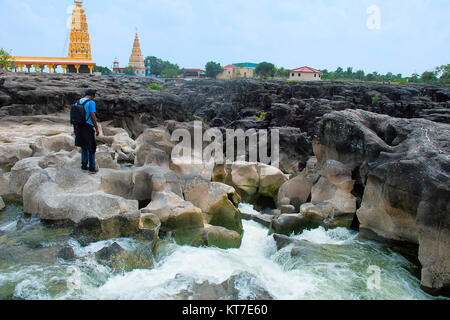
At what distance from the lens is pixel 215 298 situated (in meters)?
4.33

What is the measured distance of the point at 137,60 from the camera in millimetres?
77625

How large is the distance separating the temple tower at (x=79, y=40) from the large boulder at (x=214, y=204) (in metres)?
51.8

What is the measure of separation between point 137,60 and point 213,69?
1948 cm

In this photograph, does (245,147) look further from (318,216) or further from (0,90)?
(0,90)

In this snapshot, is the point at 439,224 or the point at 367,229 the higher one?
the point at 439,224

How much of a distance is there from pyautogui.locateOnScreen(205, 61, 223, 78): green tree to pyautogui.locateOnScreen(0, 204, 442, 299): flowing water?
6365 cm

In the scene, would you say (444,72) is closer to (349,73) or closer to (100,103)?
(349,73)

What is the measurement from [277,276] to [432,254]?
2227mm

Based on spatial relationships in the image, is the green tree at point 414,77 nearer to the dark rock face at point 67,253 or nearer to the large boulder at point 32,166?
the large boulder at point 32,166

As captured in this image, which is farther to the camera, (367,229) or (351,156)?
(351,156)

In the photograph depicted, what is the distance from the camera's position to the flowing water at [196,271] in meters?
4.48

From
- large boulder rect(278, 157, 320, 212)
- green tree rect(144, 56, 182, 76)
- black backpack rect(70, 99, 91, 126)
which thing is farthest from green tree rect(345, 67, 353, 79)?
black backpack rect(70, 99, 91, 126)

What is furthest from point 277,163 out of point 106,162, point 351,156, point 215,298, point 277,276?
point 215,298

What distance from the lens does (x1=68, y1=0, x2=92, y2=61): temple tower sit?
5384 cm
